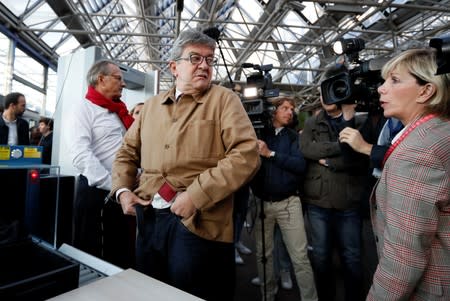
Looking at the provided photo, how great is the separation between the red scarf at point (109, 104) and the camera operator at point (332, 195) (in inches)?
40.0

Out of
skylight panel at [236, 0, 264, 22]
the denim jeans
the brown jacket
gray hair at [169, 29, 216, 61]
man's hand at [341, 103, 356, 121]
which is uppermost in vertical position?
skylight panel at [236, 0, 264, 22]

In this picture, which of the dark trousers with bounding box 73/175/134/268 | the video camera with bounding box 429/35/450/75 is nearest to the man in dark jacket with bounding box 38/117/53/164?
the dark trousers with bounding box 73/175/134/268

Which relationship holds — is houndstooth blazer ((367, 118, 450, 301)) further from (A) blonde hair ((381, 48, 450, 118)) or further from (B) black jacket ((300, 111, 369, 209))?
(B) black jacket ((300, 111, 369, 209))

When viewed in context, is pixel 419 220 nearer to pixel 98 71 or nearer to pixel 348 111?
pixel 348 111

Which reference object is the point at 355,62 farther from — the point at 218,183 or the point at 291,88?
the point at 291,88

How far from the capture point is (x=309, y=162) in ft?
5.48

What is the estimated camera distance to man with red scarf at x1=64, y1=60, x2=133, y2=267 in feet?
4.71

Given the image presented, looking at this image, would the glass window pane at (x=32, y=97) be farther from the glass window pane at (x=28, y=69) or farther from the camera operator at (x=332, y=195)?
the camera operator at (x=332, y=195)

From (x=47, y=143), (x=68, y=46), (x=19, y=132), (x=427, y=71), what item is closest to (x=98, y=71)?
(x=427, y=71)

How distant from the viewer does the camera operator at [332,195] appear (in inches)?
57.7

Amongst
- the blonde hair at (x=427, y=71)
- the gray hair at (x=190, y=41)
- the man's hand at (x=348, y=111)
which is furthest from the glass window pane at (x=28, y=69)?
the blonde hair at (x=427, y=71)

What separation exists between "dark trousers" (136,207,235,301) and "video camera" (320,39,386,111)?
0.75 m

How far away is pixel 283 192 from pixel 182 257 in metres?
0.90

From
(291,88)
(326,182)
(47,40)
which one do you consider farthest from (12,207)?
(291,88)
